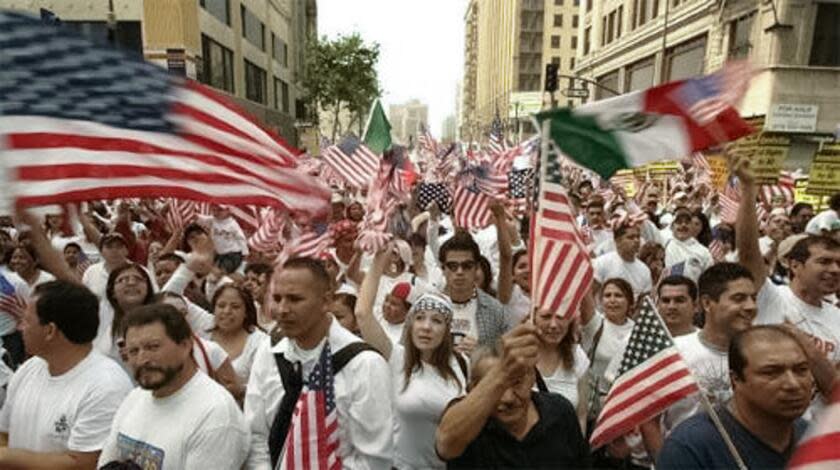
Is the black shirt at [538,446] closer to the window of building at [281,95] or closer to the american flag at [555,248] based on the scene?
the american flag at [555,248]

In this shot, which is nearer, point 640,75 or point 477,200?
point 477,200

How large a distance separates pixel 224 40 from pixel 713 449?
31977 millimetres

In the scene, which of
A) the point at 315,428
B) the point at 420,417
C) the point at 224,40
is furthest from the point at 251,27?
the point at 315,428

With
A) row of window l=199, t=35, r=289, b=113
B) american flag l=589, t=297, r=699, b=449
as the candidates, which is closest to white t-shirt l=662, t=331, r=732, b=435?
american flag l=589, t=297, r=699, b=449

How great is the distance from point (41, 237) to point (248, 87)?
118 ft

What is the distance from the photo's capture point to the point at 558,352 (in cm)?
436

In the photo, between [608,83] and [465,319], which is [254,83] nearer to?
[608,83]

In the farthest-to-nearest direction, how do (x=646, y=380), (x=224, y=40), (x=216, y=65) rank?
(x=224, y=40) → (x=216, y=65) → (x=646, y=380)

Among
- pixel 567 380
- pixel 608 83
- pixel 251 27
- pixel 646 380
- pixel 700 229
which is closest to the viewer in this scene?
pixel 646 380

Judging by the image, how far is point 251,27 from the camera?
124 ft

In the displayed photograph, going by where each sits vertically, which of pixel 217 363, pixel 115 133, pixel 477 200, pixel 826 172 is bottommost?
pixel 217 363

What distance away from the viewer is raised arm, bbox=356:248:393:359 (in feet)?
14.0

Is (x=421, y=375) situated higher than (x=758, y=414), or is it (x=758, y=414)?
(x=758, y=414)

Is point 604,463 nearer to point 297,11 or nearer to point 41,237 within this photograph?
point 41,237
